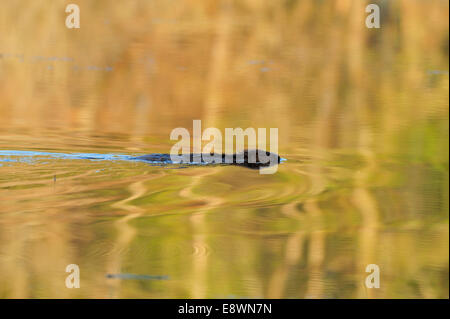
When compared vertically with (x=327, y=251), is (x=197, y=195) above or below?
above

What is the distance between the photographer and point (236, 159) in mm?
5695

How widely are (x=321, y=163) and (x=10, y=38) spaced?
292 inches

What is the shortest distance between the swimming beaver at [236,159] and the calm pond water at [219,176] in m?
0.12

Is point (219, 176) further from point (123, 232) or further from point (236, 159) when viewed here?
point (123, 232)

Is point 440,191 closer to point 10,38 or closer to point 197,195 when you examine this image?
point 197,195

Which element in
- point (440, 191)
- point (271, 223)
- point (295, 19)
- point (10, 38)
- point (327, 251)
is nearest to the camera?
point (327, 251)

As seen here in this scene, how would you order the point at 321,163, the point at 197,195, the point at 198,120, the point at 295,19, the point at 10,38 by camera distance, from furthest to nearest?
1. the point at 295,19
2. the point at 10,38
3. the point at 198,120
4. the point at 321,163
5. the point at 197,195

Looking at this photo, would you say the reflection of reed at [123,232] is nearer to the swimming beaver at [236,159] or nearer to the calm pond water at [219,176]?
the calm pond water at [219,176]

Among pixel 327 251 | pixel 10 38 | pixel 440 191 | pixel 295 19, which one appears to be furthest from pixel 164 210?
pixel 295 19

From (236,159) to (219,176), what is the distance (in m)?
0.42

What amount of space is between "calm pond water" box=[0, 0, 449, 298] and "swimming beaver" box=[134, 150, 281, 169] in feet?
0.40

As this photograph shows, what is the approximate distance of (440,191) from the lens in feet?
17.2

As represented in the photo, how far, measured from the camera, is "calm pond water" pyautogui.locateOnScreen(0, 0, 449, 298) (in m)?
3.70
